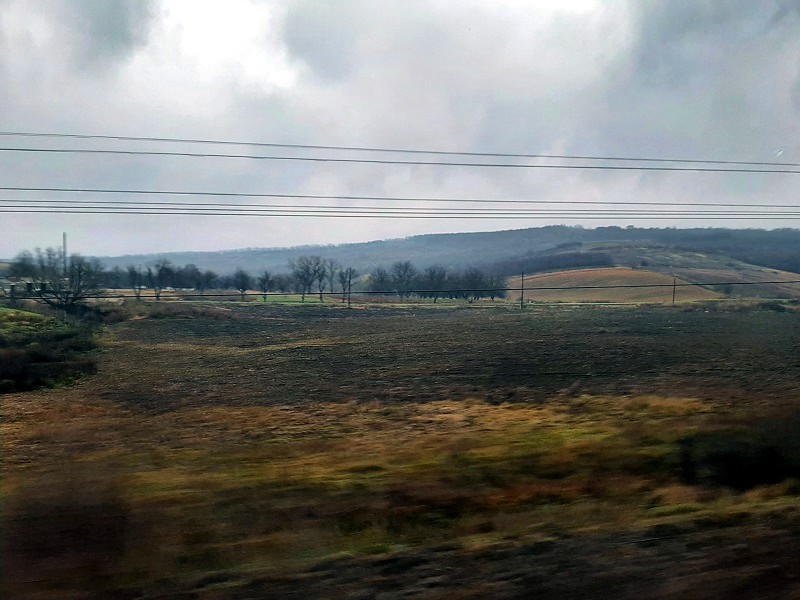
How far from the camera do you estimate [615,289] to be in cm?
2325

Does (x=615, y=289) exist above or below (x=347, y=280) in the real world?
below

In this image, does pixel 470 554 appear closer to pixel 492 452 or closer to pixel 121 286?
pixel 492 452

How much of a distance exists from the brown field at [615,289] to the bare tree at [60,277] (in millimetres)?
13169

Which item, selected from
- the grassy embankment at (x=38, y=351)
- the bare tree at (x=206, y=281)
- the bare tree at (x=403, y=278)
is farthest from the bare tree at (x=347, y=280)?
the grassy embankment at (x=38, y=351)

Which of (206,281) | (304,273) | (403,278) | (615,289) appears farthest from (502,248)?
(206,281)

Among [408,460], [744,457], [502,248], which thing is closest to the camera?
[744,457]

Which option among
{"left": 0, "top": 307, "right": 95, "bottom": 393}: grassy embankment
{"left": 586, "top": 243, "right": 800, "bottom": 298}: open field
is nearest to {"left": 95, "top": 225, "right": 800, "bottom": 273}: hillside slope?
{"left": 586, "top": 243, "right": 800, "bottom": 298}: open field

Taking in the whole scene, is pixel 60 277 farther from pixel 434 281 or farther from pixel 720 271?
pixel 720 271

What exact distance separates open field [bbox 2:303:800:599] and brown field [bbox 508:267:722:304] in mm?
2192

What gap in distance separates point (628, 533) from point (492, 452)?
412cm

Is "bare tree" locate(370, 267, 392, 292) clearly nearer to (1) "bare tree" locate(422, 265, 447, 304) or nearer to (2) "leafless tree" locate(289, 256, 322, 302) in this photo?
(1) "bare tree" locate(422, 265, 447, 304)

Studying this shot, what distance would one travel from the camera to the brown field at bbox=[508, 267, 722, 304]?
75.3ft

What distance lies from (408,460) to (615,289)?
14.8m

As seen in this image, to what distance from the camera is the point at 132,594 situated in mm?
5484
